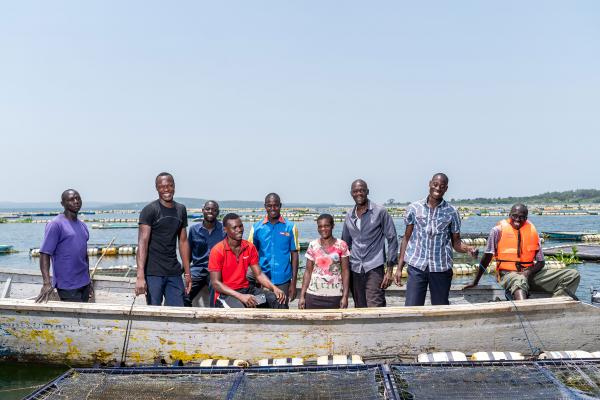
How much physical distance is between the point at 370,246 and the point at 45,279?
14.0 feet

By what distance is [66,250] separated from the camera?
20.2ft

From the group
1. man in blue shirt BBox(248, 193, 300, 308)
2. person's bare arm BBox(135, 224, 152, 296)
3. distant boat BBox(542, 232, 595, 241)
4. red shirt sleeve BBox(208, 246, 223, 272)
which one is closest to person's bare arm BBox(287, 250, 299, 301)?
man in blue shirt BBox(248, 193, 300, 308)

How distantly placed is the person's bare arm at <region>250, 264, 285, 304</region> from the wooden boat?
311mm

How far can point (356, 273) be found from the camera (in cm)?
645

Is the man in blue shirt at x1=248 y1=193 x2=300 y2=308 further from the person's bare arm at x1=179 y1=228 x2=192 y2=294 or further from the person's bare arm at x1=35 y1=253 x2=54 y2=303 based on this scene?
the person's bare arm at x1=35 y1=253 x2=54 y2=303

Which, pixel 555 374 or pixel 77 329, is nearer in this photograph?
pixel 555 374

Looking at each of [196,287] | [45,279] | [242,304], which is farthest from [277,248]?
[45,279]

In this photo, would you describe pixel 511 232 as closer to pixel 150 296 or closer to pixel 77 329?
pixel 150 296

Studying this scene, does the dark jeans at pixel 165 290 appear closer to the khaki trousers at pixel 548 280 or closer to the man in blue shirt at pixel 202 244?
the man in blue shirt at pixel 202 244

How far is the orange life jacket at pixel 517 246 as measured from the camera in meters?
6.81

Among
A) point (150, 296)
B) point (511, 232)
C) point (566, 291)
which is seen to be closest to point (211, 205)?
point (150, 296)

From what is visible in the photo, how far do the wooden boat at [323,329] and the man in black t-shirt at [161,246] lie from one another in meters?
0.38

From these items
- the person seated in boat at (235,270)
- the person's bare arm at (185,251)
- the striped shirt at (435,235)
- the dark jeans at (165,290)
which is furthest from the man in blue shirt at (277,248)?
the striped shirt at (435,235)

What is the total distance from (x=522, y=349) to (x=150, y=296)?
16.2ft
